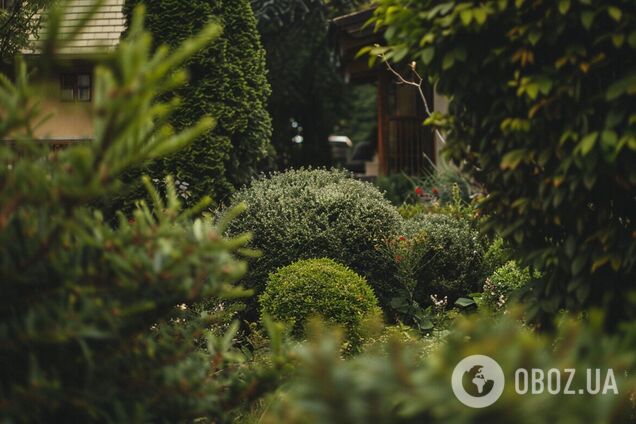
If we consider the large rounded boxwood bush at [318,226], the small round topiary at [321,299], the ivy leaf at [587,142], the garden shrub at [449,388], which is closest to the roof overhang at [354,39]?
the large rounded boxwood bush at [318,226]

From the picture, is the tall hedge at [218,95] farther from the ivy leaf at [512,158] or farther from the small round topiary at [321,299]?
the ivy leaf at [512,158]

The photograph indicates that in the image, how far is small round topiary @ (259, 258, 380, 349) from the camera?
6.23m

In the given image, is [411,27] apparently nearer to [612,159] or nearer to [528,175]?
[528,175]

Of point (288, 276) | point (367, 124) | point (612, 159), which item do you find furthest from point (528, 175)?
point (367, 124)

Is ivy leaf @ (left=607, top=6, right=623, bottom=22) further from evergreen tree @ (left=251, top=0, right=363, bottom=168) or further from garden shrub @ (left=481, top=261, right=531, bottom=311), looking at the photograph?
evergreen tree @ (left=251, top=0, right=363, bottom=168)

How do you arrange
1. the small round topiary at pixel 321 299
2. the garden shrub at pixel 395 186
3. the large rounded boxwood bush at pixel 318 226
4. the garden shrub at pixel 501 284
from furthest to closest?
the garden shrub at pixel 395 186 → the large rounded boxwood bush at pixel 318 226 → the garden shrub at pixel 501 284 → the small round topiary at pixel 321 299

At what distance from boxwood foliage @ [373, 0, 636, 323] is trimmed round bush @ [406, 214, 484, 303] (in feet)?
13.8

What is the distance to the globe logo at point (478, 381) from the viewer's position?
204 cm

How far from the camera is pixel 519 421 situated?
170cm

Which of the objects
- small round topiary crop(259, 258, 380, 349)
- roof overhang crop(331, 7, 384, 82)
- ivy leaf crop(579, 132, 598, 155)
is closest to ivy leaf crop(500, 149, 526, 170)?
ivy leaf crop(579, 132, 598, 155)

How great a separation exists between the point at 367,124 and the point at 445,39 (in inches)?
1230

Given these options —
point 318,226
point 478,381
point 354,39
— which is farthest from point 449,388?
point 354,39

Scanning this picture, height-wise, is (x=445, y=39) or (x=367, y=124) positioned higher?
(x=445, y=39)

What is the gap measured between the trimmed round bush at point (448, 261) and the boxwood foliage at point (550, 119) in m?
4.21
